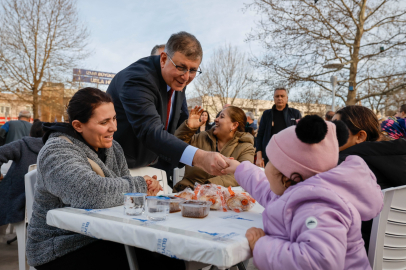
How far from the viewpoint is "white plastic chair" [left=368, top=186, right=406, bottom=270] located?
1769mm

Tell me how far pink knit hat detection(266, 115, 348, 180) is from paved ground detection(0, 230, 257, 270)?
9.08 feet

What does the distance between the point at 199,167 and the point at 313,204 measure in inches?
44.6

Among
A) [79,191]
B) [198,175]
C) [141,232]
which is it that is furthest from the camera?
[198,175]

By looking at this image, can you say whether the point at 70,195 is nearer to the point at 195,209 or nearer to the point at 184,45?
the point at 195,209

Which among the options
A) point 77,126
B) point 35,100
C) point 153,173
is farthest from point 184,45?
point 35,100

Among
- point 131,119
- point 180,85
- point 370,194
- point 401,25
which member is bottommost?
point 370,194

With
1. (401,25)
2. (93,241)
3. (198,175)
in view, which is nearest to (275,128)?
(198,175)

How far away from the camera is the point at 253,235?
1.29 metres

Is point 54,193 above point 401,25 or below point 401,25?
below

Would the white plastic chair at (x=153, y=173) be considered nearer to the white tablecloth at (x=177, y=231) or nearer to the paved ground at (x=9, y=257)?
the white tablecloth at (x=177, y=231)

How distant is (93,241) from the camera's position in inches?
70.6

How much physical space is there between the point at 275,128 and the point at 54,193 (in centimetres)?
507

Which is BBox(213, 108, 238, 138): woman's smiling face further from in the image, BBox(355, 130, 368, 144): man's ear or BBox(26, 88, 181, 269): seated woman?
BBox(26, 88, 181, 269): seated woman

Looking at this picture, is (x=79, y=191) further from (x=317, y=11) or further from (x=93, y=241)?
(x=317, y=11)
